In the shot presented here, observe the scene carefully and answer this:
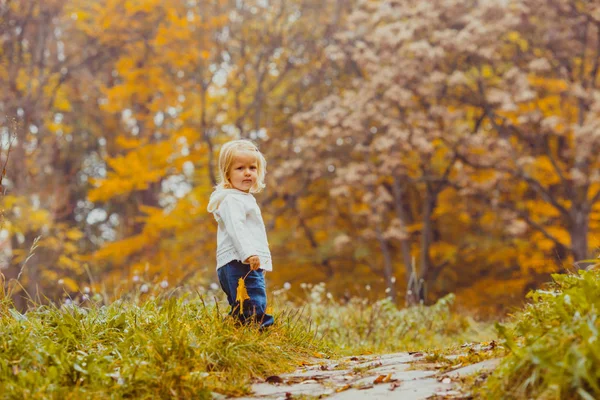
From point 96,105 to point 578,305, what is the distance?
21.7 m

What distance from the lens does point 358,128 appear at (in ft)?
51.9

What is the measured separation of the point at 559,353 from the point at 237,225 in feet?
7.66

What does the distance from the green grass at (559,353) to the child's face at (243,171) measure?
2129 millimetres

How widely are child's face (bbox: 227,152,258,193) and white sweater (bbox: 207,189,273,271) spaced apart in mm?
59

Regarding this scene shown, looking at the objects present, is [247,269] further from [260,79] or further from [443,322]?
[260,79]

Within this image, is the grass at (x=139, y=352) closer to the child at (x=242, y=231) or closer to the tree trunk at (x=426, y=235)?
the child at (x=242, y=231)

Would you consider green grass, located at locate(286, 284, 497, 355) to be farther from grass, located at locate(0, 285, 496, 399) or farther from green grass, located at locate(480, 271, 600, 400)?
green grass, located at locate(480, 271, 600, 400)

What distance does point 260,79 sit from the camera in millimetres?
17500

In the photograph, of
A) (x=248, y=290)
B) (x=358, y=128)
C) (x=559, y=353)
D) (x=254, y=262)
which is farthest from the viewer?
(x=358, y=128)

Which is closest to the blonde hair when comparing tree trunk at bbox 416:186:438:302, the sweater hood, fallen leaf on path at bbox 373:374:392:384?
→ the sweater hood

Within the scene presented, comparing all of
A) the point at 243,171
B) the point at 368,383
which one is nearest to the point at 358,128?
the point at 243,171

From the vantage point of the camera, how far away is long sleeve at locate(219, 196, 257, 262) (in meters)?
4.61

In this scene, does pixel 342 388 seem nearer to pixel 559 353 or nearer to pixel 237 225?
pixel 559 353

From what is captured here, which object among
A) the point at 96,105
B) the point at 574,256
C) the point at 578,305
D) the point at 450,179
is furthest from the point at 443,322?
the point at 96,105
